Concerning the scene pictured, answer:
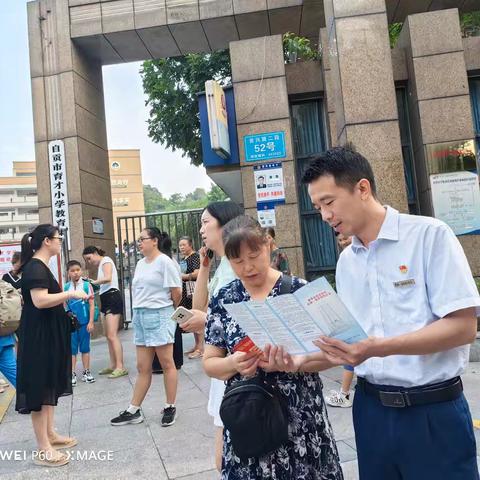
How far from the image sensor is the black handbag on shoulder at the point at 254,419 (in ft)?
5.32

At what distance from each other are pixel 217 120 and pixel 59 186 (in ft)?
12.0

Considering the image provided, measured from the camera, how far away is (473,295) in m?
1.37

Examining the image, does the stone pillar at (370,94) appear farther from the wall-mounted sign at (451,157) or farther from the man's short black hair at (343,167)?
the man's short black hair at (343,167)

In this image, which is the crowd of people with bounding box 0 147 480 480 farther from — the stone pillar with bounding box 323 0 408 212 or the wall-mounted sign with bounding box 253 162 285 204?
the wall-mounted sign with bounding box 253 162 285 204

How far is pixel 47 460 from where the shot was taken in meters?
3.40

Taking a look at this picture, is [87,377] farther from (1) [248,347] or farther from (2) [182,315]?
(1) [248,347]

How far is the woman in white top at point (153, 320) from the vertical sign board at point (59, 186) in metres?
4.96

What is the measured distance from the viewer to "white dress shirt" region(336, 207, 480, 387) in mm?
1394

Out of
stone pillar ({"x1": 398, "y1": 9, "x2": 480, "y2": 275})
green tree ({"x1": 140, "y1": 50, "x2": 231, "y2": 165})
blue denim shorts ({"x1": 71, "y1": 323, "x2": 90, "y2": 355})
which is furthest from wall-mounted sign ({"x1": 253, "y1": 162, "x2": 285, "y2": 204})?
green tree ({"x1": 140, "y1": 50, "x2": 231, "y2": 165})

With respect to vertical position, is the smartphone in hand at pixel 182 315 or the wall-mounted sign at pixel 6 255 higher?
the wall-mounted sign at pixel 6 255

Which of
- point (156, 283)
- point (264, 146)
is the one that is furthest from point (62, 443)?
point (264, 146)

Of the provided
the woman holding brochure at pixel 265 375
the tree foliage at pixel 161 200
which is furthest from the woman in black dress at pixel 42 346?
the tree foliage at pixel 161 200

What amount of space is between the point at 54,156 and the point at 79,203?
1081mm

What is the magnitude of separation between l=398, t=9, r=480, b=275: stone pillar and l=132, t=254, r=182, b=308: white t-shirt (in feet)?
15.3
